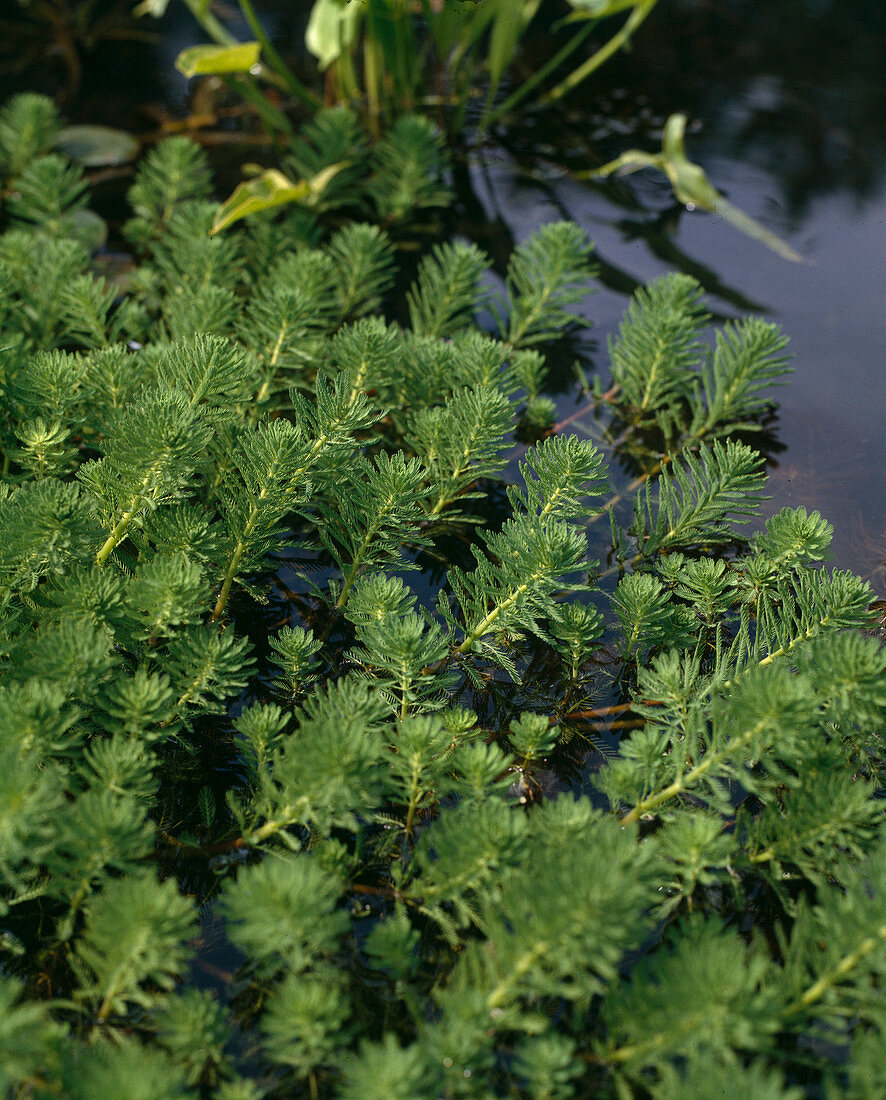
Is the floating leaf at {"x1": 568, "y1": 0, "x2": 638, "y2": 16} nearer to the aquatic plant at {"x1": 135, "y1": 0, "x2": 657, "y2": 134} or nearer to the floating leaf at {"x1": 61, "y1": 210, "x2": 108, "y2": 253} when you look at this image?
the aquatic plant at {"x1": 135, "y1": 0, "x2": 657, "y2": 134}

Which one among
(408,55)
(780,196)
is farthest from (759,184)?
(408,55)

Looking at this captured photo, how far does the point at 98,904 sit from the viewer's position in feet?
3.37

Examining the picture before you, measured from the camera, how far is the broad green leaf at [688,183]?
97.2 inches

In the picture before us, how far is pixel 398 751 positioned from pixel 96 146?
2240 mm

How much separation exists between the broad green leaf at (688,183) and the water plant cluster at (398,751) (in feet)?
2.48

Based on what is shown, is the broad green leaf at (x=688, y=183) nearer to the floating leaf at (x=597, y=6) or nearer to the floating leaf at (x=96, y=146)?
the floating leaf at (x=597, y=6)

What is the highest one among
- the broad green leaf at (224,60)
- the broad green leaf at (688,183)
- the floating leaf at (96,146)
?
the broad green leaf at (224,60)

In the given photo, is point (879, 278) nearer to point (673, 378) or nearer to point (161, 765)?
point (673, 378)

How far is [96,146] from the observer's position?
272cm

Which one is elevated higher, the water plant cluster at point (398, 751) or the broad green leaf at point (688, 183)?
the broad green leaf at point (688, 183)

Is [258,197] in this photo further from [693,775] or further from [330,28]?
[693,775]

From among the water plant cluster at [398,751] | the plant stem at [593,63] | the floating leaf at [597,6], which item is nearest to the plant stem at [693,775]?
the water plant cluster at [398,751]

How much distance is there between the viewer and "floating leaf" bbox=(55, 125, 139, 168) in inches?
105

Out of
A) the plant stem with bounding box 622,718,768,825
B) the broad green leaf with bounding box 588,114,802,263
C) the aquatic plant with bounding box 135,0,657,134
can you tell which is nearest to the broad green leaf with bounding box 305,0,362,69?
the aquatic plant with bounding box 135,0,657,134
